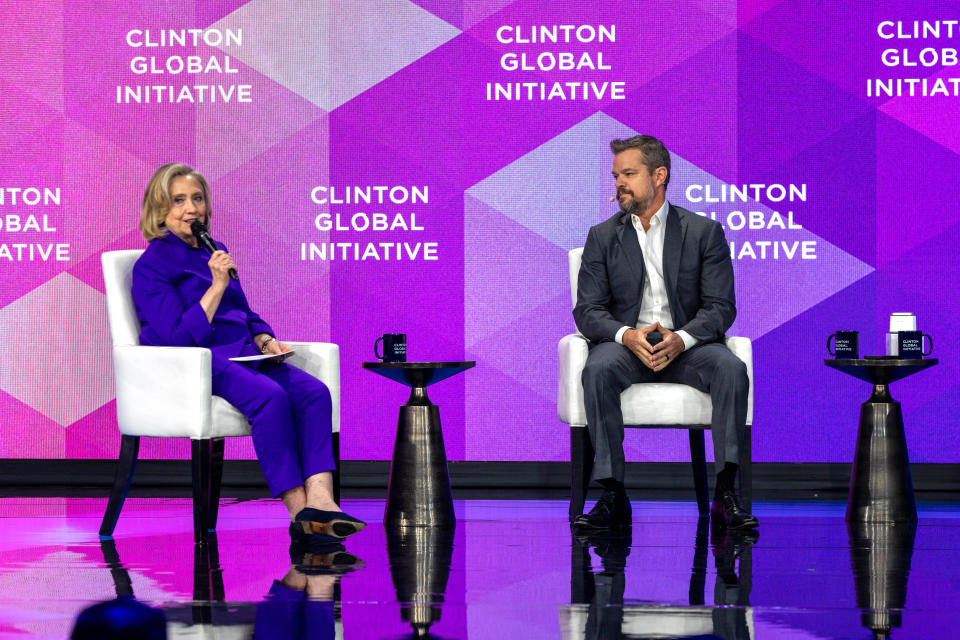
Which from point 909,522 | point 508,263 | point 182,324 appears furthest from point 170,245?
point 909,522

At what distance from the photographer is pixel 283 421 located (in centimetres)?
328

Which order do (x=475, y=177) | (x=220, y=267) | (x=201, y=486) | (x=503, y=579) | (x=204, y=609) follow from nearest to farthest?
(x=204, y=609)
(x=503, y=579)
(x=201, y=486)
(x=220, y=267)
(x=475, y=177)

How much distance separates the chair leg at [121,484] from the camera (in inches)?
135

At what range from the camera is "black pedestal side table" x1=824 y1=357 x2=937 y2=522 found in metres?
3.66

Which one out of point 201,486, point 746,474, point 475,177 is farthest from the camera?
point 475,177

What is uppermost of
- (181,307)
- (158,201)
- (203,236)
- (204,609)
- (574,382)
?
(158,201)

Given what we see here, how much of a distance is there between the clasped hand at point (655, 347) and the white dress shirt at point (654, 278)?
8.1 inches

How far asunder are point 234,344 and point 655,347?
1345 mm

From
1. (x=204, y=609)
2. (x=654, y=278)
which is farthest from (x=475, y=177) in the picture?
(x=204, y=609)

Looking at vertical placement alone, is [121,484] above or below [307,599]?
above

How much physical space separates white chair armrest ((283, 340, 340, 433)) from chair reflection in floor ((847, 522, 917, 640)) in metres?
1.68

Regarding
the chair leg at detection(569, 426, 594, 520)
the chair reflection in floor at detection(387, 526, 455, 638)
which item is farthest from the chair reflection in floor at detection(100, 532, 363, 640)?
the chair leg at detection(569, 426, 594, 520)

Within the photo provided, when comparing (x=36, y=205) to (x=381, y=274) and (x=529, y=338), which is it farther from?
(x=529, y=338)

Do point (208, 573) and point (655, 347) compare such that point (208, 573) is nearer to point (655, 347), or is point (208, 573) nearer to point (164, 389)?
point (164, 389)
